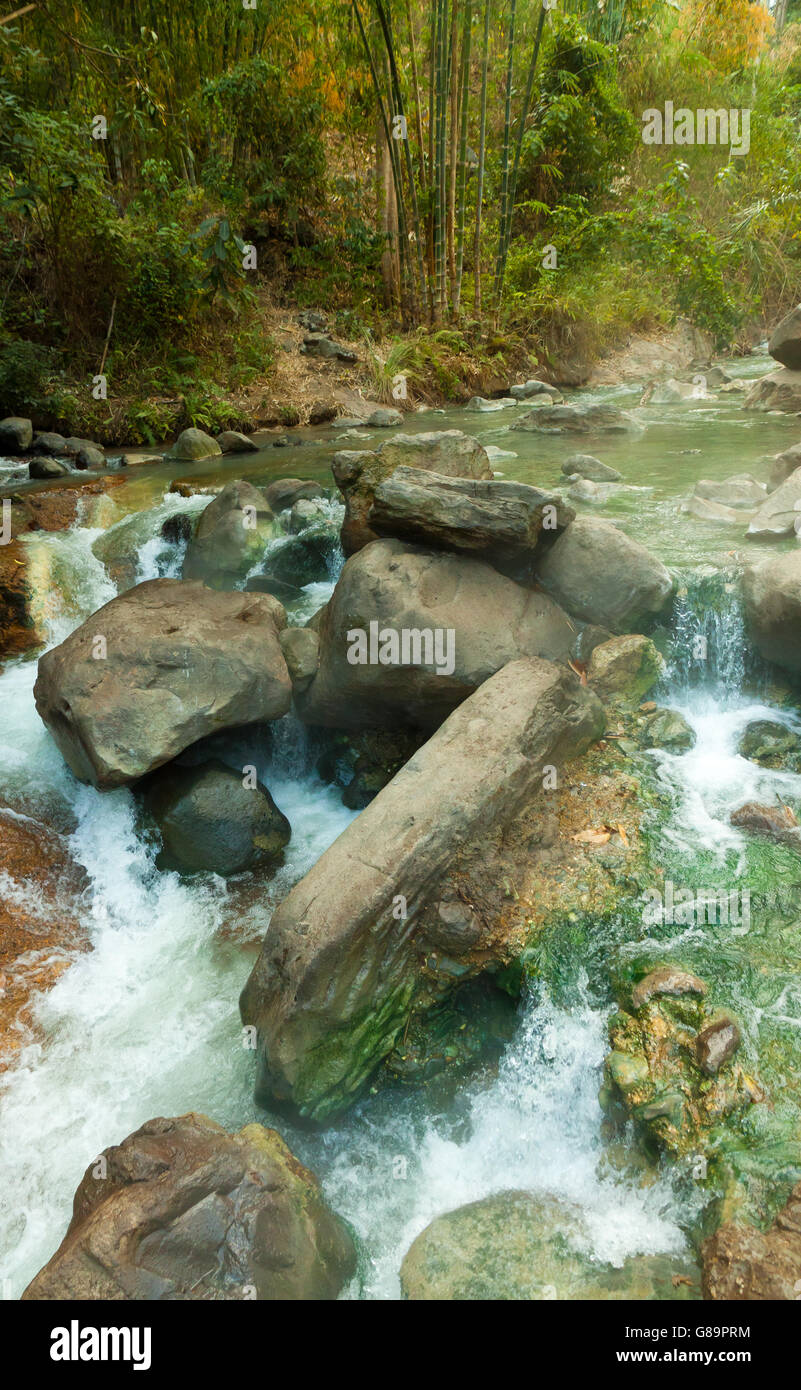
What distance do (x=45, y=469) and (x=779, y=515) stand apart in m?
7.52

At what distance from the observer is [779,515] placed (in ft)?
18.2

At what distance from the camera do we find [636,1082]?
8.66 feet

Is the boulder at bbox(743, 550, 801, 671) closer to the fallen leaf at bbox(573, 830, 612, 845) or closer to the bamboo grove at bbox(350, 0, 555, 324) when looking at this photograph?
the fallen leaf at bbox(573, 830, 612, 845)

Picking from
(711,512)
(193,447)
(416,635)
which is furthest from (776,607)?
(193,447)

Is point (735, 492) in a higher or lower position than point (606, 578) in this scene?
higher

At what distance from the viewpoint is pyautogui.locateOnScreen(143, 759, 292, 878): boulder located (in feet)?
13.7

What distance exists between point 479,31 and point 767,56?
1083cm

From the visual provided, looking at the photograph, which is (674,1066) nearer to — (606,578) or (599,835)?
(599,835)

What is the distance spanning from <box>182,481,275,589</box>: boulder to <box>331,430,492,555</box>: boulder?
1331 mm

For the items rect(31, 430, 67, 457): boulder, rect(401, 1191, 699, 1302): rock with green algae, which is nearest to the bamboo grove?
rect(31, 430, 67, 457): boulder

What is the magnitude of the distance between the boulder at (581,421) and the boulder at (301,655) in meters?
6.60

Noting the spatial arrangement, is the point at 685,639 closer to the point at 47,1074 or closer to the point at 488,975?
the point at 488,975

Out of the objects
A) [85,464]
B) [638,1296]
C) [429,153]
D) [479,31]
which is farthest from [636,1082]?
[479,31]

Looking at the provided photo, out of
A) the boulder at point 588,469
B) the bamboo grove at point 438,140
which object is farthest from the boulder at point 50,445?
the bamboo grove at point 438,140
